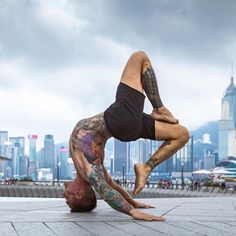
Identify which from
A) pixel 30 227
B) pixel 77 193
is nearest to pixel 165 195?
pixel 77 193

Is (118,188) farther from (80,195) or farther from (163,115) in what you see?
(163,115)

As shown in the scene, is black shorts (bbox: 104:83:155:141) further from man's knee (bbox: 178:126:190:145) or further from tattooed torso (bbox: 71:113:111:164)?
man's knee (bbox: 178:126:190:145)

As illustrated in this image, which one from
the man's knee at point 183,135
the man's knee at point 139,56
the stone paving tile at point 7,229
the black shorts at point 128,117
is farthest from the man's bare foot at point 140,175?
the stone paving tile at point 7,229

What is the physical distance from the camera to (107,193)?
303 inches

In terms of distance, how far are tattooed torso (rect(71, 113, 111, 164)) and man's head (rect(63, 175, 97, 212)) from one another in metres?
0.59

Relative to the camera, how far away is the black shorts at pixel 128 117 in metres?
8.05

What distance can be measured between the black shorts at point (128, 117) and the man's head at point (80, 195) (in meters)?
1.21

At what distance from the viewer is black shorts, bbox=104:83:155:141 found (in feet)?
26.4

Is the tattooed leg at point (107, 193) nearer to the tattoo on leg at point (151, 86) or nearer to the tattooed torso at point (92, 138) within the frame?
the tattooed torso at point (92, 138)

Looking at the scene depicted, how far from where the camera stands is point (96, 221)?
23.2 feet

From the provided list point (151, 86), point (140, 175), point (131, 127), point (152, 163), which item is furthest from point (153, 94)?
point (140, 175)

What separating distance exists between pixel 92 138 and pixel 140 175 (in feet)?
3.17

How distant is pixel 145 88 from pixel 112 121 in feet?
2.47

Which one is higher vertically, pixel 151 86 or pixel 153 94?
pixel 151 86
